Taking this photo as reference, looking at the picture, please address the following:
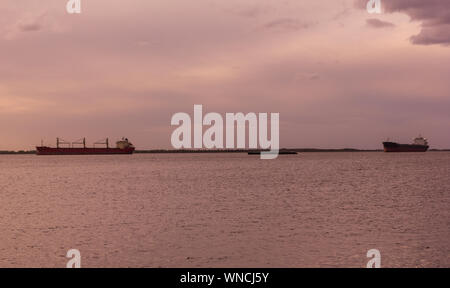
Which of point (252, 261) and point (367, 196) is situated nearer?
point (252, 261)

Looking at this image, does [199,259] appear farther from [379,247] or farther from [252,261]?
[379,247]

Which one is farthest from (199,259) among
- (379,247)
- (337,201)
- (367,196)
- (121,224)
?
(367,196)

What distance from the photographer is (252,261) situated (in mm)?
19484

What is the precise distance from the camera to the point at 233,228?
27.5m

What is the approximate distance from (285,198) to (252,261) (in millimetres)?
25857

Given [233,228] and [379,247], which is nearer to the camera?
[379,247]

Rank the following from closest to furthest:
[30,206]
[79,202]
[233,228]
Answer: [233,228], [30,206], [79,202]

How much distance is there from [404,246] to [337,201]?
64.3 feet

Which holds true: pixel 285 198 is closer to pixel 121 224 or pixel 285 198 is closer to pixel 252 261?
pixel 121 224
